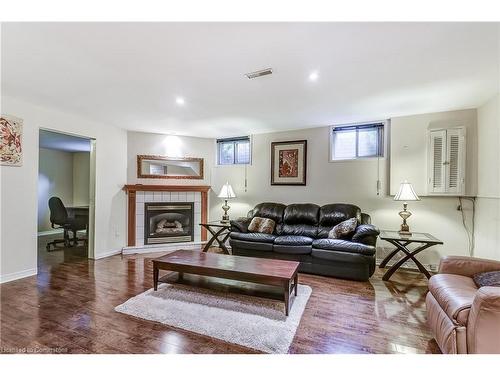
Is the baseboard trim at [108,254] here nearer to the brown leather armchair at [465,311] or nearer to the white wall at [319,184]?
the white wall at [319,184]

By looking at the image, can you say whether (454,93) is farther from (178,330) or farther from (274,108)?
(178,330)

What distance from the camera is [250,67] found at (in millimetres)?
2303

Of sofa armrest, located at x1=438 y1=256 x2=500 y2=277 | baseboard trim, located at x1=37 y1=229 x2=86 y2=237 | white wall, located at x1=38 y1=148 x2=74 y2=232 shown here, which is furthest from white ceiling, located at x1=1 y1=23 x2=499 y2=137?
baseboard trim, located at x1=37 y1=229 x2=86 y2=237

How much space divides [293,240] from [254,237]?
64 cm

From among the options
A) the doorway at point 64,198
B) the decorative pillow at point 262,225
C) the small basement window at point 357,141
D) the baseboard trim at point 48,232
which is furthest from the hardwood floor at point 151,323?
the baseboard trim at point 48,232

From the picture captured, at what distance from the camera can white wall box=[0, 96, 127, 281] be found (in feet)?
10.3

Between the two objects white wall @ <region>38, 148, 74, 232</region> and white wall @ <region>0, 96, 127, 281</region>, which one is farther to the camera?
white wall @ <region>38, 148, 74, 232</region>

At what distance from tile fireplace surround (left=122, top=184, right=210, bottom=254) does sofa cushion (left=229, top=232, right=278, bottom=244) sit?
1426mm

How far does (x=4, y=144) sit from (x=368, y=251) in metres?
4.88

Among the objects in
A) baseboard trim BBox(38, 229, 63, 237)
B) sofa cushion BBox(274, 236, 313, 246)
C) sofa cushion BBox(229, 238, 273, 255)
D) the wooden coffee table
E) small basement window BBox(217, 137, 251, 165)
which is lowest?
baseboard trim BBox(38, 229, 63, 237)

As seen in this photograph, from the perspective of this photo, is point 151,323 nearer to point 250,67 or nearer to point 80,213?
point 250,67

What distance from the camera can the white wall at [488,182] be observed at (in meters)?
2.92

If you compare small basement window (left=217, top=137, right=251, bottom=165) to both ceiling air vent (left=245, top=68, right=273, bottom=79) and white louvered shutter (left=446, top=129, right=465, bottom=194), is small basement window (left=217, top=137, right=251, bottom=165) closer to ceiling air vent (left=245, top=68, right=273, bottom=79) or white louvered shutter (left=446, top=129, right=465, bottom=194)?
ceiling air vent (left=245, top=68, right=273, bottom=79)
